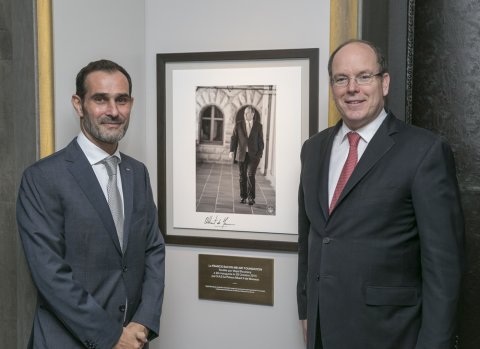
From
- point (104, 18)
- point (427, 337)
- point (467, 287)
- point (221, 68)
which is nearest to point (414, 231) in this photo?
point (427, 337)

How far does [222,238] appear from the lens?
2.45m

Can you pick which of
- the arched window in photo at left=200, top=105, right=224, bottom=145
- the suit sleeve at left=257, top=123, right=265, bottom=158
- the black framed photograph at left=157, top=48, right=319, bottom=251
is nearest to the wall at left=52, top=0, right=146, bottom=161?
the black framed photograph at left=157, top=48, right=319, bottom=251

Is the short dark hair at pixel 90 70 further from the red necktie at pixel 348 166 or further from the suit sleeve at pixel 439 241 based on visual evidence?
the suit sleeve at pixel 439 241

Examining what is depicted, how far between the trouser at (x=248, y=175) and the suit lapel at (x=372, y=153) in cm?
84

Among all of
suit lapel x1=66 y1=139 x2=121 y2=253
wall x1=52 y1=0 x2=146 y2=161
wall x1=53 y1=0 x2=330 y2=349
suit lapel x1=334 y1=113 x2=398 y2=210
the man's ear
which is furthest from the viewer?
wall x1=53 y1=0 x2=330 y2=349

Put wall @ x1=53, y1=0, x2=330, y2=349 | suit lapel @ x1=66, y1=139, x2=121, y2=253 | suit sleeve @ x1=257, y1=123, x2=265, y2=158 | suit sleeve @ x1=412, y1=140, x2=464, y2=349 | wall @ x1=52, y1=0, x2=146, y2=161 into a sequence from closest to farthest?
1. suit sleeve @ x1=412, y1=140, x2=464, y2=349
2. suit lapel @ x1=66, y1=139, x2=121, y2=253
3. wall @ x1=52, y1=0, x2=146, y2=161
4. wall @ x1=53, y1=0, x2=330, y2=349
5. suit sleeve @ x1=257, y1=123, x2=265, y2=158

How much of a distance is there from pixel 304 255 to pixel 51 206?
3.09 feet

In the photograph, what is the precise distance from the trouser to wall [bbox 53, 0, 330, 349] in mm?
225

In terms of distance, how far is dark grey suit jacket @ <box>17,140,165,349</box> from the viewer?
1.59 metres

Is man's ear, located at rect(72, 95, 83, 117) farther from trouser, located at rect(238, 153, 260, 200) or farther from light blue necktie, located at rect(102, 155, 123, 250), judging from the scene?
trouser, located at rect(238, 153, 260, 200)

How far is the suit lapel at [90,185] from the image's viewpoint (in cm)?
169

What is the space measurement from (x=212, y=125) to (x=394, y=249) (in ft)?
3.87

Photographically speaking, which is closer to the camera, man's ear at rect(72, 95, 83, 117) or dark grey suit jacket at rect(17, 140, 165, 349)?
dark grey suit jacket at rect(17, 140, 165, 349)

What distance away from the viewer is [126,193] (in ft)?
5.98
